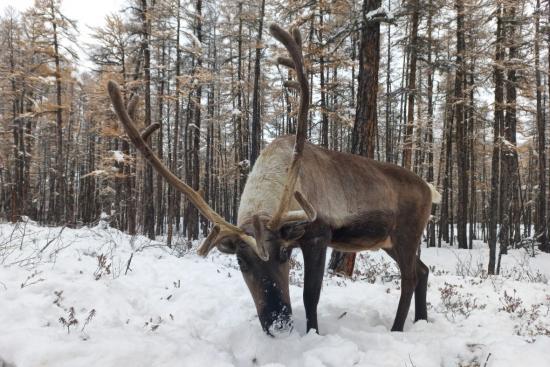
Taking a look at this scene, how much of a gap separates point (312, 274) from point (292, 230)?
512 mm

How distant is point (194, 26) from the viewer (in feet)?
60.9

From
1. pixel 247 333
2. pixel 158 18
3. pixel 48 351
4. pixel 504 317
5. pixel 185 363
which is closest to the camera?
pixel 48 351

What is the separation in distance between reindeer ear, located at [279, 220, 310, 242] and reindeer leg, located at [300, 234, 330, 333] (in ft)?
0.72

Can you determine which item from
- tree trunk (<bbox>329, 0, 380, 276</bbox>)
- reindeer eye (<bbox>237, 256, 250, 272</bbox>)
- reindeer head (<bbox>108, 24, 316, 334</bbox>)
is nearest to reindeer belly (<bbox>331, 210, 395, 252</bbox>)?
reindeer head (<bbox>108, 24, 316, 334</bbox>)

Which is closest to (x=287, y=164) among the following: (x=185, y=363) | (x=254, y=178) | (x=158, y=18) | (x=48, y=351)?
(x=254, y=178)

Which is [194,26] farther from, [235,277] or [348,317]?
[348,317]

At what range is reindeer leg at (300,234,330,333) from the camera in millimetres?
3305

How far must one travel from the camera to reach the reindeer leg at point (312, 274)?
10.8ft

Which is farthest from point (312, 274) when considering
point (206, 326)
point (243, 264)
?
point (206, 326)

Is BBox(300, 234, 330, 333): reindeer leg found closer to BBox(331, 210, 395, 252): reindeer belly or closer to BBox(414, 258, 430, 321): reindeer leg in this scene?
BBox(331, 210, 395, 252): reindeer belly

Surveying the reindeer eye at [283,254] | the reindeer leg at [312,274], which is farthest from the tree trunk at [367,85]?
the reindeer eye at [283,254]

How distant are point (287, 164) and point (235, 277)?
2.63m

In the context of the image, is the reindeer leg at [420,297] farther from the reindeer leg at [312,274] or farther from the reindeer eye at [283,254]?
the reindeer eye at [283,254]

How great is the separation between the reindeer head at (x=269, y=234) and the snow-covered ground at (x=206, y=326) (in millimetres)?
263
